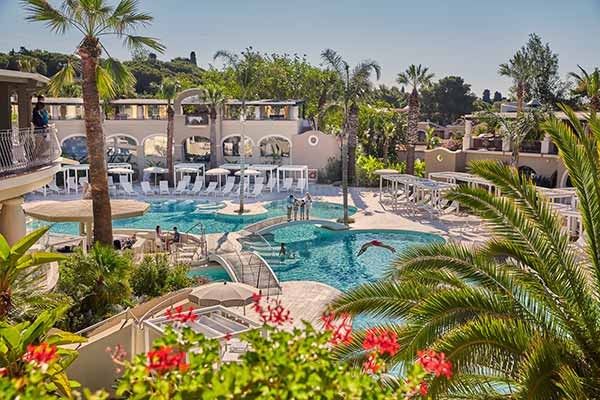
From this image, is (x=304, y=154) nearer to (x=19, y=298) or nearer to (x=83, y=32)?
(x=83, y=32)

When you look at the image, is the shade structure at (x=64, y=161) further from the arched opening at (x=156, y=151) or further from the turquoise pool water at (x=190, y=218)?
the arched opening at (x=156, y=151)

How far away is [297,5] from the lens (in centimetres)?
3916

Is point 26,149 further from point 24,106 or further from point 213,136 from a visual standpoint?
point 213,136

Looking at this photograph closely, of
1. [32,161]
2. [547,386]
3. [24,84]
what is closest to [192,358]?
[547,386]

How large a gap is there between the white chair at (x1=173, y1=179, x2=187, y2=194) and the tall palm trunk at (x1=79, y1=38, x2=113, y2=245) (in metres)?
20.5

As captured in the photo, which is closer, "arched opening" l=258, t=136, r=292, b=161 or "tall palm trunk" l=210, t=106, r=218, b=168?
"tall palm trunk" l=210, t=106, r=218, b=168

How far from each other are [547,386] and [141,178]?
39.3 metres

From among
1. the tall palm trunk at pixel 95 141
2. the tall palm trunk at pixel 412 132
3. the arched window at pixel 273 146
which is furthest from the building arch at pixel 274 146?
the tall palm trunk at pixel 95 141

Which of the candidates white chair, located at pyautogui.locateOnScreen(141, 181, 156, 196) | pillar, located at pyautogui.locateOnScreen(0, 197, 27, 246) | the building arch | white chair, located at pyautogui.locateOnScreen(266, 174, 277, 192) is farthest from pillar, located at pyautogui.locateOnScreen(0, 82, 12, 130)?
the building arch

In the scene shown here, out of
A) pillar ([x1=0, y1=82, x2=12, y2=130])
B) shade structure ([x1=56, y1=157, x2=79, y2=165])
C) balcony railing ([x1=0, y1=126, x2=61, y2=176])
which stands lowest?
shade structure ([x1=56, y1=157, x2=79, y2=165])

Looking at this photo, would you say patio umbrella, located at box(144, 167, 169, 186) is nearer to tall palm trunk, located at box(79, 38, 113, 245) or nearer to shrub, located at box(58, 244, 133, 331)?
tall palm trunk, located at box(79, 38, 113, 245)

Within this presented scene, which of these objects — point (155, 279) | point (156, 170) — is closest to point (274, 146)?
point (156, 170)

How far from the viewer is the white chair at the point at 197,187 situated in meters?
36.8

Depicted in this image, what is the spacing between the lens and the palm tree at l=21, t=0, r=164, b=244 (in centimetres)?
1541
